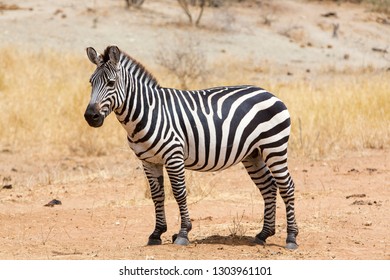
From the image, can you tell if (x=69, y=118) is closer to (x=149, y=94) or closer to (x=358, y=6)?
(x=149, y=94)

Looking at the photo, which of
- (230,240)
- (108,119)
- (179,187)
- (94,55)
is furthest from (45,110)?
(179,187)

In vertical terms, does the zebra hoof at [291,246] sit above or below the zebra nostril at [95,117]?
below

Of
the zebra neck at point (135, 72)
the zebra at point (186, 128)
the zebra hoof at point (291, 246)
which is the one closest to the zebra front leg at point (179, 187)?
the zebra at point (186, 128)

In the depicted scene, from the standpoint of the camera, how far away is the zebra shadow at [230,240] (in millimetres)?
7426

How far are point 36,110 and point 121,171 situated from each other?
11.8 ft

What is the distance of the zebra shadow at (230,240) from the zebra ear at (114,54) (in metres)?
1.84

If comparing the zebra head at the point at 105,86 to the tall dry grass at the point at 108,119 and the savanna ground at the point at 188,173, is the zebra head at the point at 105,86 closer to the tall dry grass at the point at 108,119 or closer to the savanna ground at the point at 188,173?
the savanna ground at the point at 188,173

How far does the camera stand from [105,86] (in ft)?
22.1

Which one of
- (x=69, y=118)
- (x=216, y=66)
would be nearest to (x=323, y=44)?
(x=216, y=66)

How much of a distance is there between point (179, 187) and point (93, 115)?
1.05m

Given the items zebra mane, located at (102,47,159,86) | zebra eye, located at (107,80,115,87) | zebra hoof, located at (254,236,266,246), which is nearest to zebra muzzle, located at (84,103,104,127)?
zebra eye, located at (107,80,115,87)

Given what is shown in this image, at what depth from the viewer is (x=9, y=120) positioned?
572 inches

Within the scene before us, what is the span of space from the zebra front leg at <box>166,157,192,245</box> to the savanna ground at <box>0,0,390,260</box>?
0.16 metres

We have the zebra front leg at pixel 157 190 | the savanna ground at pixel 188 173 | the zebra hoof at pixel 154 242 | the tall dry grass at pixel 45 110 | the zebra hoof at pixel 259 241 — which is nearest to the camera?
the zebra front leg at pixel 157 190
